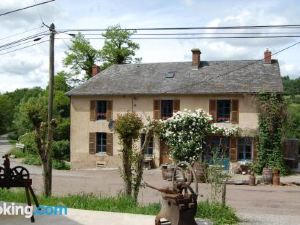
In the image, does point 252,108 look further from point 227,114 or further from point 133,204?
point 133,204

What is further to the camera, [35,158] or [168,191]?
[35,158]

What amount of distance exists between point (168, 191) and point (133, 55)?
34.3 m

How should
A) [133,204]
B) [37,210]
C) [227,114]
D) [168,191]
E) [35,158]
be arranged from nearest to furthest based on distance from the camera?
[168,191] → [37,210] → [133,204] → [227,114] → [35,158]

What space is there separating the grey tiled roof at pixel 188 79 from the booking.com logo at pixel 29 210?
1656cm

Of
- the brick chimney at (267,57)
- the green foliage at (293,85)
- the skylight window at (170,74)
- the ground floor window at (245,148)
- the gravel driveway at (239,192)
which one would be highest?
the green foliage at (293,85)

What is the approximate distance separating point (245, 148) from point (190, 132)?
3082 millimetres

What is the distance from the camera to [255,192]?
709 inches

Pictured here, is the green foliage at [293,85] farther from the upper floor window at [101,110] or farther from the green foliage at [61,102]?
the upper floor window at [101,110]

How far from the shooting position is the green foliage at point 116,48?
131 ft

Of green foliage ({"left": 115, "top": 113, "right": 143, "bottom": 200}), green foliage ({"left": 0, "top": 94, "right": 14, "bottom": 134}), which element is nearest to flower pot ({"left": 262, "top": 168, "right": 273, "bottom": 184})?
green foliage ({"left": 115, "top": 113, "right": 143, "bottom": 200})

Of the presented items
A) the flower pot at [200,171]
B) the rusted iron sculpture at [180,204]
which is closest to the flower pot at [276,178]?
the flower pot at [200,171]

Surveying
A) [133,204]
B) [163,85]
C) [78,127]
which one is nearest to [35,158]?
[78,127]

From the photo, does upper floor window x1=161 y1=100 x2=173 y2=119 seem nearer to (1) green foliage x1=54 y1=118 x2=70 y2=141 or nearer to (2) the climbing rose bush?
(2) the climbing rose bush

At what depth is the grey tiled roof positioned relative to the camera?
2445cm
